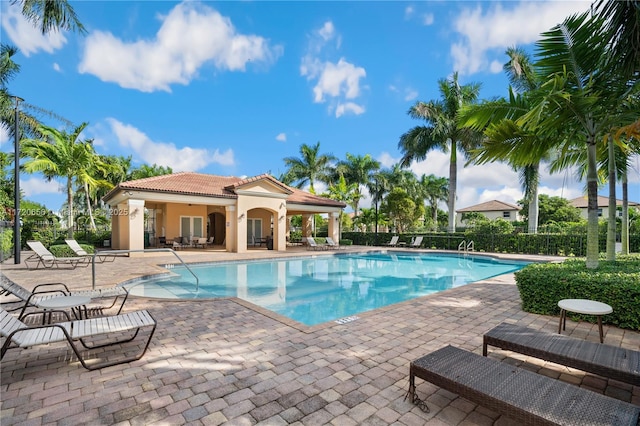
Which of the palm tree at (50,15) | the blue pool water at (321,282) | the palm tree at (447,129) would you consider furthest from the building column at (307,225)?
the palm tree at (50,15)

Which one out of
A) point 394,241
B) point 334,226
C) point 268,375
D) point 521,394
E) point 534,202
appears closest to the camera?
point 521,394

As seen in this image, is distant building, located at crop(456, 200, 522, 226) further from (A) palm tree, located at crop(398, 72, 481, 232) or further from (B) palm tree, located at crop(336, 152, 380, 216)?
(A) palm tree, located at crop(398, 72, 481, 232)

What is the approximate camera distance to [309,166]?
1346 inches

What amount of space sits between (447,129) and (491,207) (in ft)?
124

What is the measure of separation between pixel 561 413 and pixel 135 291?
10.1m

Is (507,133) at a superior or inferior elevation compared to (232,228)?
superior

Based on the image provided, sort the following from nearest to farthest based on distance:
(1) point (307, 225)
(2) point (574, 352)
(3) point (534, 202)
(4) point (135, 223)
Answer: (2) point (574, 352), (4) point (135, 223), (3) point (534, 202), (1) point (307, 225)

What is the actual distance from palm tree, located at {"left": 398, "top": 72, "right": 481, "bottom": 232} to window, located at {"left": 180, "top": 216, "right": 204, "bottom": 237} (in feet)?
59.3

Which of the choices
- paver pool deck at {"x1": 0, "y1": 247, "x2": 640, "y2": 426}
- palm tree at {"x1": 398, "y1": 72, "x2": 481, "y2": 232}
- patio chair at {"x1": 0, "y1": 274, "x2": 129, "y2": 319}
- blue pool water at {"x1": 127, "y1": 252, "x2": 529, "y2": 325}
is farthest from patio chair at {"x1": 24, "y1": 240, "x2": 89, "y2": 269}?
palm tree at {"x1": 398, "y1": 72, "x2": 481, "y2": 232}

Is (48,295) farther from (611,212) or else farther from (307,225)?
(307,225)

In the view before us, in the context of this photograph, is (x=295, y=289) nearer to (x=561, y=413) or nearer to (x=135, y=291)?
(x=135, y=291)

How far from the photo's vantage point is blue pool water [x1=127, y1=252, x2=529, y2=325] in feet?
28.9

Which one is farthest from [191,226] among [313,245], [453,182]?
[453,182]

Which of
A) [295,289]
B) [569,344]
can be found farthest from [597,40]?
[295,289]
